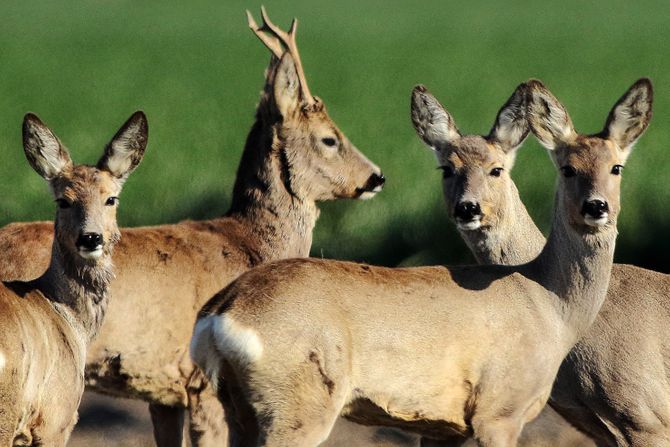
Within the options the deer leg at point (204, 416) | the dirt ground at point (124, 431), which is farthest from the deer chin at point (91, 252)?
the dirt ground at point (124, 431)

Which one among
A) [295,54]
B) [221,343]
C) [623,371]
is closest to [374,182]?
[295,54]

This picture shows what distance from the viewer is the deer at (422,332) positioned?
269 inches

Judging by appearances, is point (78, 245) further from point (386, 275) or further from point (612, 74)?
point (612, 74)

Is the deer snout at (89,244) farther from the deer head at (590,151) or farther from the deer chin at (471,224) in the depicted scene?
the deer head at (590,151)

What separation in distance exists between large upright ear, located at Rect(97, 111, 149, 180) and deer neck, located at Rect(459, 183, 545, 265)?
1.59 meters

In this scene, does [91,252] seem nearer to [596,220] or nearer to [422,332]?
A: [422,332]

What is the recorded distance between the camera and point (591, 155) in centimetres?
782

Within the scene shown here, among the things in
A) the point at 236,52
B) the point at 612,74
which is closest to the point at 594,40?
the point at 612,74

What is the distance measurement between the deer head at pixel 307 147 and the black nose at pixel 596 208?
2047 mm

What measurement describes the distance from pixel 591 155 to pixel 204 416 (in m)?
2.22

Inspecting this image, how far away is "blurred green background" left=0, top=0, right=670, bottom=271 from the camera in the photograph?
1352cm

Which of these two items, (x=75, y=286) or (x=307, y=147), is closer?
(x=75, y=286)

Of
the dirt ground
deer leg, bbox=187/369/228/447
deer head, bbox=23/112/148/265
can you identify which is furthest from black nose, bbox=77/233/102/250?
the dirt ground

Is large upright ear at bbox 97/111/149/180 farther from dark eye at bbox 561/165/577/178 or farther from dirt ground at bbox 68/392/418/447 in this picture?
dirt ground at bbox 68/392/418/447
